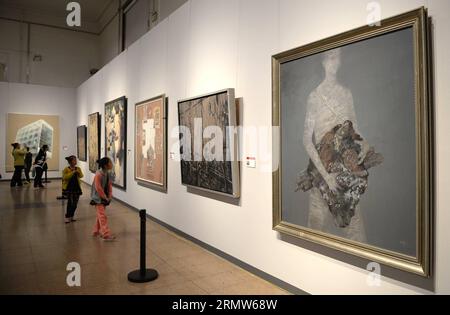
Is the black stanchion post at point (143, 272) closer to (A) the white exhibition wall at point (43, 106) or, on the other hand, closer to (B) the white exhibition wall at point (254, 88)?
(B) the white exhibition wall at point (254, 88)

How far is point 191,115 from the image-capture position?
6023mm

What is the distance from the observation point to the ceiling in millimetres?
15266

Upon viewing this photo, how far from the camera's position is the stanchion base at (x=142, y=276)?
4.37m

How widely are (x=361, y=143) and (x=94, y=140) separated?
38.3 ft

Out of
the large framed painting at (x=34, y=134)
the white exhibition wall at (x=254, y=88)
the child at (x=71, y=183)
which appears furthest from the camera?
the large framed painting at (x=34, y=134)

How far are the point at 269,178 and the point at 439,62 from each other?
2.31m

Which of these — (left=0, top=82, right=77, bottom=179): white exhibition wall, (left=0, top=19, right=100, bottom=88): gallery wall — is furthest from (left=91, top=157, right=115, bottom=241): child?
(left=0, top=19, right=100, bottom=88): gallery wall

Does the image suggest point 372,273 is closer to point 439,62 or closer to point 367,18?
point 439,62

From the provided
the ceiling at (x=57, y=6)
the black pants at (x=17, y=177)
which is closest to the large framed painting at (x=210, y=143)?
the black pants at (x=17, y=177)

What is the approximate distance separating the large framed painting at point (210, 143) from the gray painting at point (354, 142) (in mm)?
1080

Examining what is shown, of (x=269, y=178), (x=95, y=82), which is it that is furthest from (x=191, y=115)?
(x=95, y=82)

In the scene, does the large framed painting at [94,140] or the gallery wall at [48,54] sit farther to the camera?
the gallery wall at [48,54]

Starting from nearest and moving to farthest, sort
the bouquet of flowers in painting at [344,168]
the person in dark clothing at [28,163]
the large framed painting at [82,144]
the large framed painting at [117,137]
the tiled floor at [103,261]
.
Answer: the bouquet of flowers in painting at [344,168] < the tiled floor at [103,261] < the large framed painting at [117,137] < the large framed painting at [82,144] < the person in dark clothing at [28,163]
